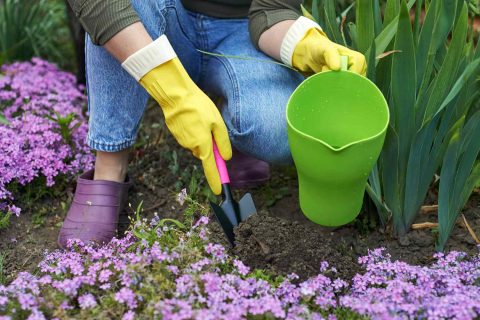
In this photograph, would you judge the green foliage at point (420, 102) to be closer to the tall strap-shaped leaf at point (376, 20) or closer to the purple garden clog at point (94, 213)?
the tall strap-shaped leaf at point (376, 20)

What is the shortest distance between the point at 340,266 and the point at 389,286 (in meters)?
0.17

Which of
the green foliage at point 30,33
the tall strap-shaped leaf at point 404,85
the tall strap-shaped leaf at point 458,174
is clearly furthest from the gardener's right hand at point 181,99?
the green foliage at point 30,33

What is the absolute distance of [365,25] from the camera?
170 centimetres

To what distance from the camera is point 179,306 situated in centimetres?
133

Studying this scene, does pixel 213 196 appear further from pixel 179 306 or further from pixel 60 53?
pixel 60 53

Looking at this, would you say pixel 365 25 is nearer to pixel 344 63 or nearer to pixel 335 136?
pixel 344 63

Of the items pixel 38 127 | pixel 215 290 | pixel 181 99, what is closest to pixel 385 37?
pixel 181 99

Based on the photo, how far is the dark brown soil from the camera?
161 cm

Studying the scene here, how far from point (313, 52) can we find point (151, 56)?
434 mm

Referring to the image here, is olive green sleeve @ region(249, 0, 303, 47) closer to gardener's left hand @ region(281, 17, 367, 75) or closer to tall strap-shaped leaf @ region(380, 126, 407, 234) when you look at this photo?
gardener's left hand @ region(281, 17, 367, 75)

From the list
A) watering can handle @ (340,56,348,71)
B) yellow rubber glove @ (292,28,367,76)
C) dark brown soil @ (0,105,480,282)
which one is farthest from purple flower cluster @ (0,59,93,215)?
watering can handle @ (340,56,348,71)

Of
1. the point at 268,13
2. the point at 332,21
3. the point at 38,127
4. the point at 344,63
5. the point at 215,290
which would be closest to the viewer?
the point at 215,290

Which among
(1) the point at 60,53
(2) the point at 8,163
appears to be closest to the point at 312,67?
(2) the point at 8,163

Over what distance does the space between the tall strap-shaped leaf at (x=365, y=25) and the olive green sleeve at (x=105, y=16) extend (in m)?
0.59
